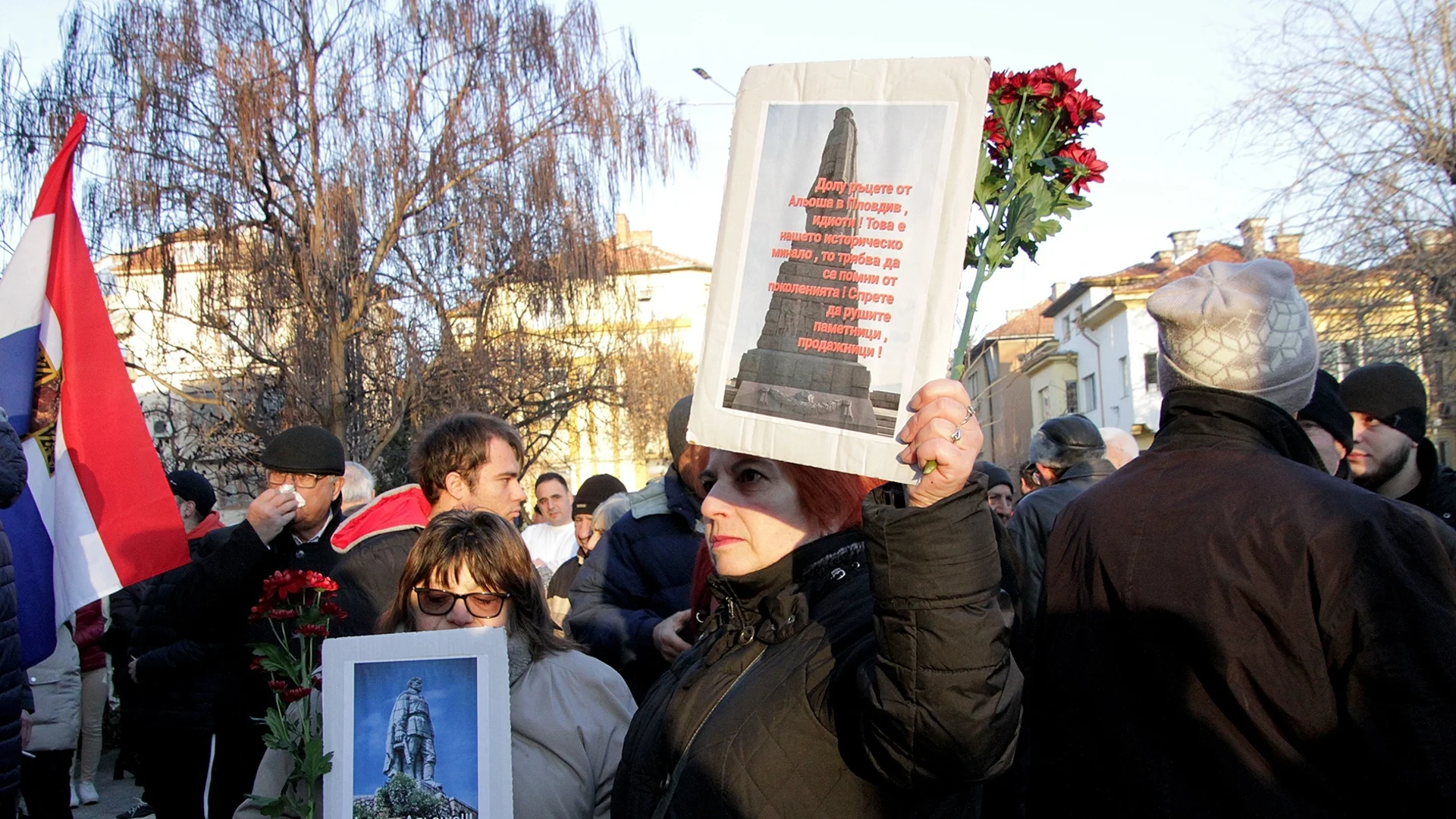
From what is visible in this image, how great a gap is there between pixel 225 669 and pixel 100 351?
134 cm

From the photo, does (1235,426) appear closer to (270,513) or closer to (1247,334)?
(1247,334)

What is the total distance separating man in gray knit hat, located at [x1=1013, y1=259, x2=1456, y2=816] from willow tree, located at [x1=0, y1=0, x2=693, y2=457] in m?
12.8

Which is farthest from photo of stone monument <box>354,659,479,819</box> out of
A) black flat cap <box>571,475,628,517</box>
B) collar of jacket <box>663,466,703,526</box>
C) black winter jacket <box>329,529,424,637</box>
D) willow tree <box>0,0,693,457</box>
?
willow tree <box>0,0,693,457</box>

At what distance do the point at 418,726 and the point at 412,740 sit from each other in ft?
0.11

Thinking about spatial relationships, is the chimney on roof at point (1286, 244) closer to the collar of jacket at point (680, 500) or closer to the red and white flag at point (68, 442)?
the collar of jacket at point (680, 500)

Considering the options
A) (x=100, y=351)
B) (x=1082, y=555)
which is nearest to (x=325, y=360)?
(x=100, y=351)

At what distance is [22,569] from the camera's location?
4.45 m

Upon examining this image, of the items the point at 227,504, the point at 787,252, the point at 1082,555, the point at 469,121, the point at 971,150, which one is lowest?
the point at 227,504

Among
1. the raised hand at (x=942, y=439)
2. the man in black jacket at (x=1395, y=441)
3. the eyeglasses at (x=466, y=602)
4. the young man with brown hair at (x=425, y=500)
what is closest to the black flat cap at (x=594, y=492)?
the young man with brown hair at (x=425, y=500)

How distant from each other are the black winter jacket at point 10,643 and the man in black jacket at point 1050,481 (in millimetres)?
3358

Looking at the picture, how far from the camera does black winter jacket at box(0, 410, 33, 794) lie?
3.85 metres

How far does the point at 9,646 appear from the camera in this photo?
13.3ft

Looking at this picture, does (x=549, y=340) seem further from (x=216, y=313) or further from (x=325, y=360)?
(x=216, y=313)

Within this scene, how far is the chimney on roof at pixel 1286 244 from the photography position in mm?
13586
